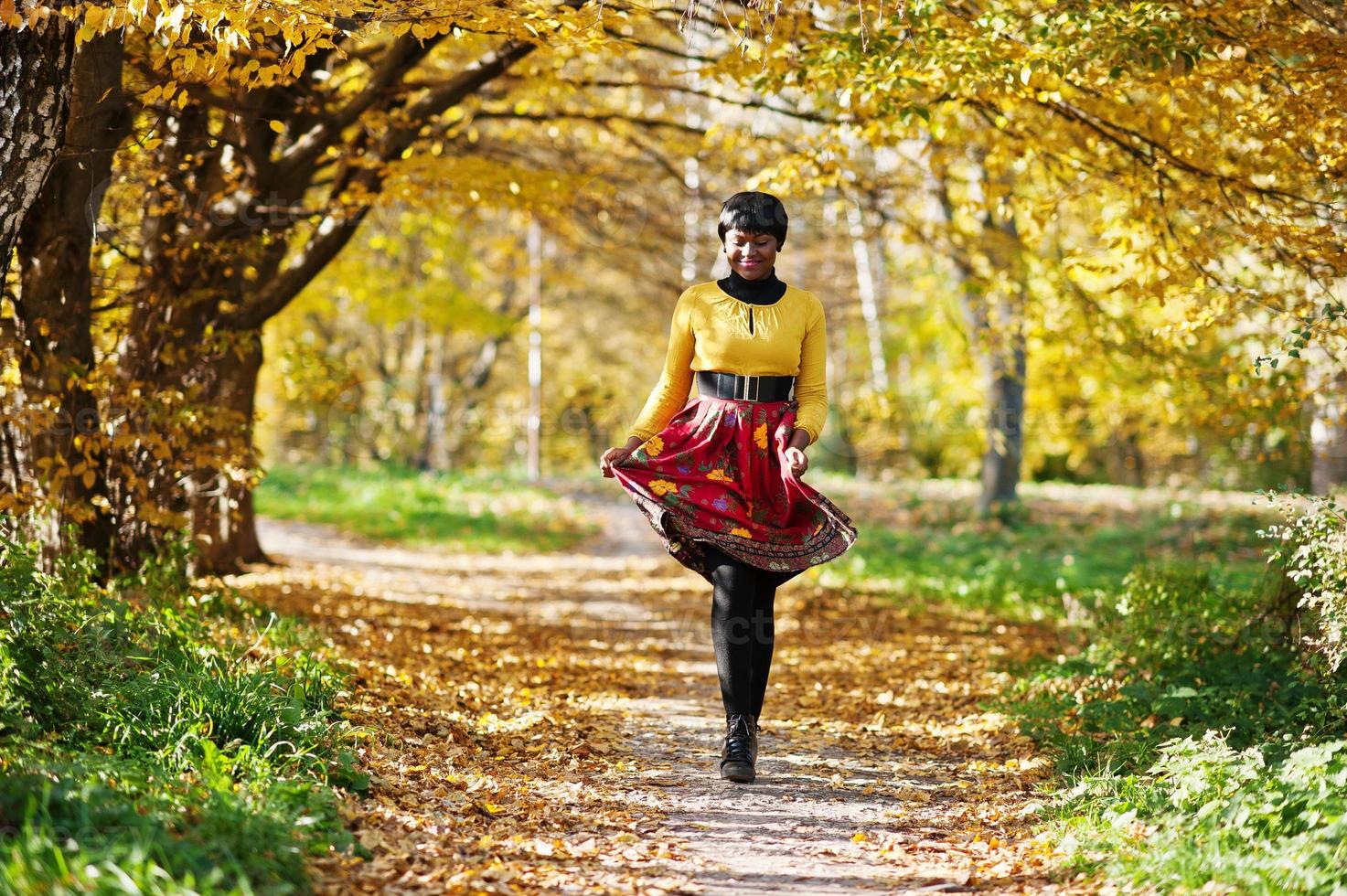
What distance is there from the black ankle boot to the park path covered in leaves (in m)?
0.05

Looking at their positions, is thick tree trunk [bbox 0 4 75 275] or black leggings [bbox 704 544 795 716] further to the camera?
black leggings [bbox 704 544 795 716]

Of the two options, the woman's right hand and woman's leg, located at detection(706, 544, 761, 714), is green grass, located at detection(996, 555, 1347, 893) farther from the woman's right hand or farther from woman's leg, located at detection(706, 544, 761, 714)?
the woman's right hand

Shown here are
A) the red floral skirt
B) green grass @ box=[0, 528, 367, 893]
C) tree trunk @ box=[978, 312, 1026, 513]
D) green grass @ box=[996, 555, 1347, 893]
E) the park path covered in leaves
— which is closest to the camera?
green grass @ box=[0, 528, 367, 893]

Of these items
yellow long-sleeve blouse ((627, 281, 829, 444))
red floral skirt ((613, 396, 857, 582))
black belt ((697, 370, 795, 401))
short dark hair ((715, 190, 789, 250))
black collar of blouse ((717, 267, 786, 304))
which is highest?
short dark hair ((715, 190, 789, 250))

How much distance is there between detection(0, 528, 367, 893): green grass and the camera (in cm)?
254

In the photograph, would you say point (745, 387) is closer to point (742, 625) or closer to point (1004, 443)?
point (742, 625)

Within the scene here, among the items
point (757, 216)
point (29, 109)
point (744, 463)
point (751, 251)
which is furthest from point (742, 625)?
point (29, 109)

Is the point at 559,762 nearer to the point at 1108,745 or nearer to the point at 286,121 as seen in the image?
the point at 1108,745

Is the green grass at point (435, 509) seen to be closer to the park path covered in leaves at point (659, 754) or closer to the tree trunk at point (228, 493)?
the tree trunk at point (228, 493)

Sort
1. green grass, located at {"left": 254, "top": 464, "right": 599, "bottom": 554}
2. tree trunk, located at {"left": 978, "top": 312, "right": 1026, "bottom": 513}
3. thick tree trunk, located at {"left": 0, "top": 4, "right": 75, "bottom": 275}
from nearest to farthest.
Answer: thick tree trunk, located at {"left": 0, "top": 4, "right": 75, "bottom": 275} → tree trunk, located at {"left": 978, "top": 312, "right": 1026, "bottom": 513} → green grass, located at {"left": 254, "top": 464, "right": 599, "bottom": 554}

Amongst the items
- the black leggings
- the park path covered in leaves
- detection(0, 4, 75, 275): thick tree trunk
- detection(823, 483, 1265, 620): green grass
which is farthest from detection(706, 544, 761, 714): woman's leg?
detection(823, 483, 1265, 620): green grass

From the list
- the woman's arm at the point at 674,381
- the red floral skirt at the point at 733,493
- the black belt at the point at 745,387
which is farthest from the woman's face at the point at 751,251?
the red floral skirt at the point at 733,493

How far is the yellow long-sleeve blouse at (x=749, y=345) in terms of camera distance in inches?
163

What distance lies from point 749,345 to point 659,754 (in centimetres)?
173
